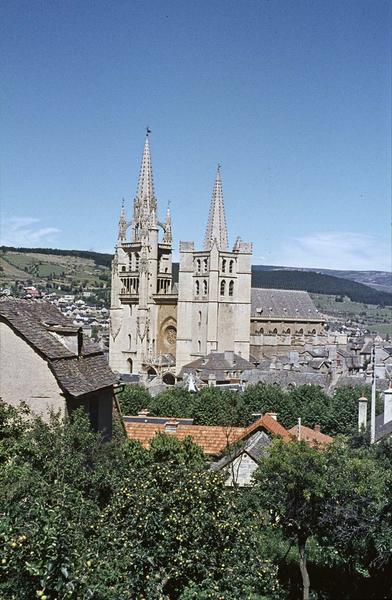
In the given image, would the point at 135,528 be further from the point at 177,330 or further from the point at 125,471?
the point at 177,330

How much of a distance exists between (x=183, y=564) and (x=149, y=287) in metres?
105

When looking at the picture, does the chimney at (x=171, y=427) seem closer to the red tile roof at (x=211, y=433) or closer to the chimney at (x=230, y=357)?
the red tile roof at (x=211, y=433)

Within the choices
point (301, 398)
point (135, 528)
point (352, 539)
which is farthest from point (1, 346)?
point (301, 398)

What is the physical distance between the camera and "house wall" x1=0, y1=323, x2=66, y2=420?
2019 cm

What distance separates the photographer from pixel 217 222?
116 metres

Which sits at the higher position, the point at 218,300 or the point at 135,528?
the point at 218,300

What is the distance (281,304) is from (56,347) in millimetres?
120795

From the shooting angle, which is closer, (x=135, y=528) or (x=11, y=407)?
(x=135, y=528)

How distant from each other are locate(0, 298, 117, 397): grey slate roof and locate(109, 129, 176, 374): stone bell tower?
90935 mm

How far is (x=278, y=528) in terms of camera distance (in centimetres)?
A: 2289

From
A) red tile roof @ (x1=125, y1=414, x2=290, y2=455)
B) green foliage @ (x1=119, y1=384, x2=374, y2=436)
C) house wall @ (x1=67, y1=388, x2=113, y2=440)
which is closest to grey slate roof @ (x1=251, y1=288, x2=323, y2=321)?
green foliage @ (x1=119, y1=384, x2=374, y2=436)

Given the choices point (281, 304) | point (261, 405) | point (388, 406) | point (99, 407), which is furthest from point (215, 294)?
point (99, 407)

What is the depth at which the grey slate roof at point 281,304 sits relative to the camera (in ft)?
447

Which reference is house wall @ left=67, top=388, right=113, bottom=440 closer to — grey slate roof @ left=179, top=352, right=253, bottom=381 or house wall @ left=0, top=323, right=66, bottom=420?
house wall @ left=0, top=323, right=66, bottom=420
